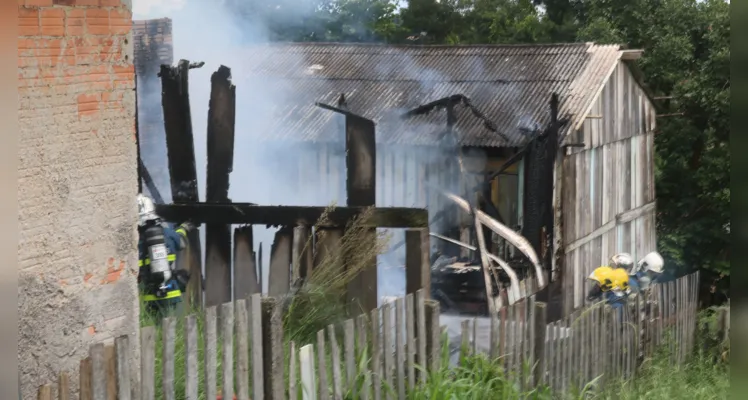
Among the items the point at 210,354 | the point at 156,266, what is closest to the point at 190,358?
the point at 210,354

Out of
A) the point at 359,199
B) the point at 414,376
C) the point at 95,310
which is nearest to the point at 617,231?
the point at 359,199

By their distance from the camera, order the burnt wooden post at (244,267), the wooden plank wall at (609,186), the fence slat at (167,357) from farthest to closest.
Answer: the wooden plank wall at (609,186), the burnt wooden post at (244,267), the fence slat at (167,357)

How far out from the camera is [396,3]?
2322 centimetres

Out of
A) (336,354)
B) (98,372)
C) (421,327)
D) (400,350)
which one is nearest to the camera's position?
(98,372)

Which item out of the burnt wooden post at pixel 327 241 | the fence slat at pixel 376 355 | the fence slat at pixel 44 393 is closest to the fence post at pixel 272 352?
the fence slat at pixel 376 355

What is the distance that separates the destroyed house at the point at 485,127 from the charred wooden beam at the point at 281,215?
5.01 meters

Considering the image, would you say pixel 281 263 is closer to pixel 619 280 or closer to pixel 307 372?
pixel 307 372

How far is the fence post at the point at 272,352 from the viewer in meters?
4.27

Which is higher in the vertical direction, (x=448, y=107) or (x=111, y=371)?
(x=448, y=107)

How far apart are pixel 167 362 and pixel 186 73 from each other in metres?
4.05

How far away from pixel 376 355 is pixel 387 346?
0.10 m

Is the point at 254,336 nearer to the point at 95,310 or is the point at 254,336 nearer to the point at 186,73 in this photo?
the point at 95,310

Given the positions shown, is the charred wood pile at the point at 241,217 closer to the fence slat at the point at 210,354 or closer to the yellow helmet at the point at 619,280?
the fence slat at the point at 210,354

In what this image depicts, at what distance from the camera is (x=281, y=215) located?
22.2 feet
